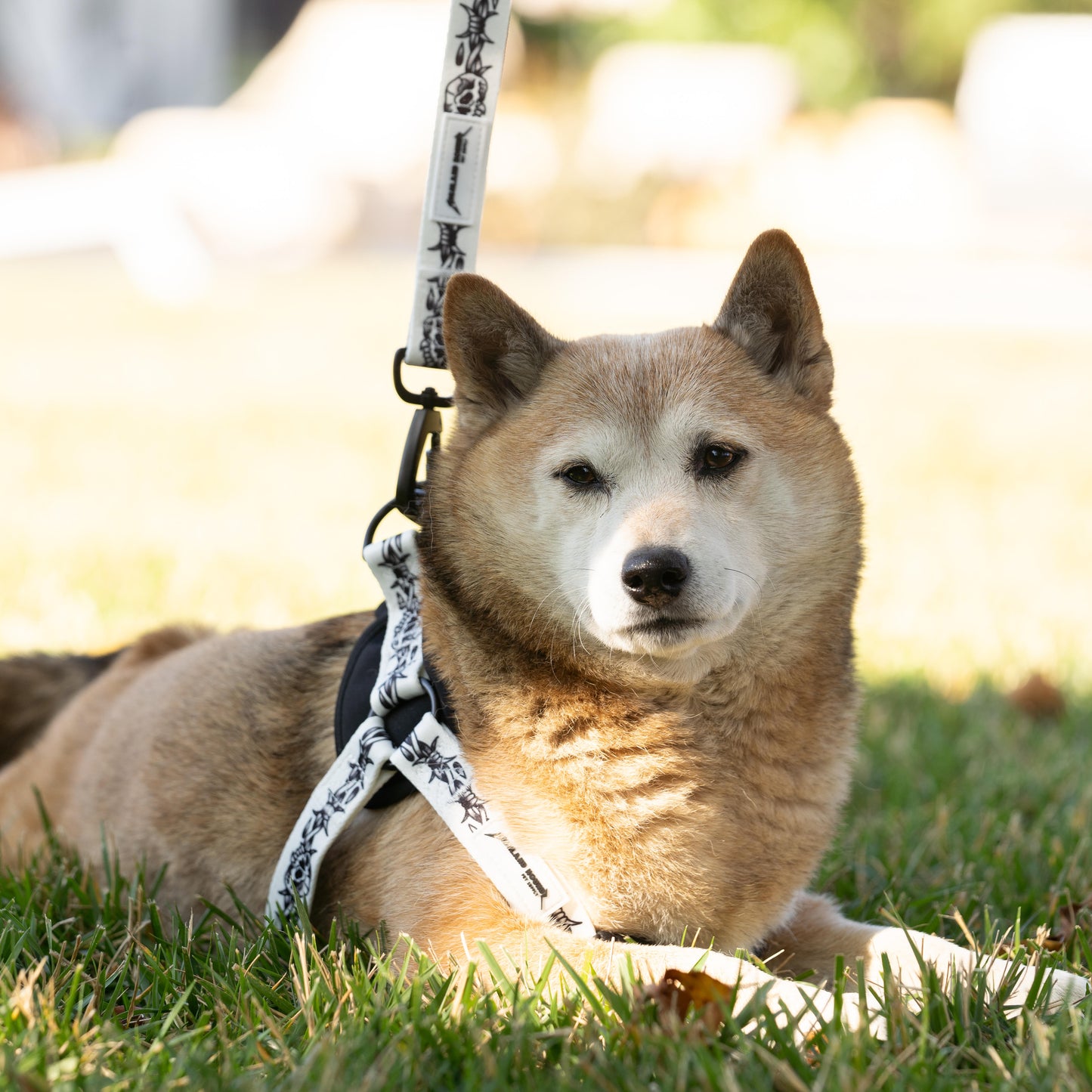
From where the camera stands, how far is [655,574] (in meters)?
2.23

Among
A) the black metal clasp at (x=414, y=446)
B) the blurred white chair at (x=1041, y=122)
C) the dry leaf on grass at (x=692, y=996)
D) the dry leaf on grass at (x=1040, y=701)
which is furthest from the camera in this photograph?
the blurred white chair at (x=1041, y=122)

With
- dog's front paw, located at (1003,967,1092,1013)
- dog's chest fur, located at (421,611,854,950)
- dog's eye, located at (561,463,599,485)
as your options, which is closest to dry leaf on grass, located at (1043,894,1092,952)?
dog's front paw, located at (1003,967,1092,1013)

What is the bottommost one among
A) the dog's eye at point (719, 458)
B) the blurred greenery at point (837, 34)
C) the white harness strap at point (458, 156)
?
the dog's eye at point (719, 458)

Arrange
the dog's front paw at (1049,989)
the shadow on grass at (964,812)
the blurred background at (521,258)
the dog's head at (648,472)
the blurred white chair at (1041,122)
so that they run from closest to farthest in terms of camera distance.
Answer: the dog's front paw at (1049,989) → the dog's head at (648,472) → the shadow on grass at (964,812) → the blurred background at (521,258) → the blurred white chair at (1041,122)

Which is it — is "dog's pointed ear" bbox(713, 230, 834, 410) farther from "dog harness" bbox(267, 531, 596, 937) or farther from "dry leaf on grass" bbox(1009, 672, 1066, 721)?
"dry leaf on grass" bbox(1009, 672, 1066, 721)

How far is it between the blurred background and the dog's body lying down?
226 cm

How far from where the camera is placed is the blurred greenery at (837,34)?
25.0 meters

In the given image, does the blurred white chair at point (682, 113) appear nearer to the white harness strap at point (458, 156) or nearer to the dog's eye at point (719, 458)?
the white harness strap at point (458, 156)

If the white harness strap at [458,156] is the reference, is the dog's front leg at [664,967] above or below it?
below

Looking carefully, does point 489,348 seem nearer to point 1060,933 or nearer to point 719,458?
point 719,458

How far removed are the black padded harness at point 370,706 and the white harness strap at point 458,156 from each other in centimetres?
61

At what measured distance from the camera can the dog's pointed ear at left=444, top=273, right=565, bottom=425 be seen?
2.54m

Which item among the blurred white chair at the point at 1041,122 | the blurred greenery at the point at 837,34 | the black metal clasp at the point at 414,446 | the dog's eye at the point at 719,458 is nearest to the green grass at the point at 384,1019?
Answer: the black metal clasp at the point at 414,446

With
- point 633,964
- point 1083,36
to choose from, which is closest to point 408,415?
point 633,964
